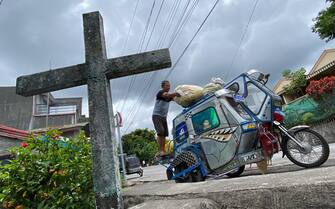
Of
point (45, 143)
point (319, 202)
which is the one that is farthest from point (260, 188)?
point (45, 143)

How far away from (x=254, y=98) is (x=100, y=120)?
2686 millimetres

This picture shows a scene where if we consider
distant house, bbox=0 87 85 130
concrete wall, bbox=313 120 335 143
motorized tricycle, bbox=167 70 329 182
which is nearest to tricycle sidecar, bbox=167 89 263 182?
motorized tricycle, bbox=167 70 329 182

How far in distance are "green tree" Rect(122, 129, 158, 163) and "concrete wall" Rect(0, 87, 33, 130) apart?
76.5 feet

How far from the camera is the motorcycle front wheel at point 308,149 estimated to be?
3.94m

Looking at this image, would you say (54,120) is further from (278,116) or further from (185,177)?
(278,116)

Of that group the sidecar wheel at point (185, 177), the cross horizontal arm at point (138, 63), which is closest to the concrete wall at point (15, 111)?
the sidecar wheel at point (185, 177)

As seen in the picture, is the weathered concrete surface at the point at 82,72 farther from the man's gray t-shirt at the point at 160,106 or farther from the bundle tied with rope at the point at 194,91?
the man's gray t-shirt at the point at 160,106

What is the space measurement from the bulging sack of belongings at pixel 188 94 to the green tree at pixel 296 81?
20.4m

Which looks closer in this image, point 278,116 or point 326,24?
point 278,116

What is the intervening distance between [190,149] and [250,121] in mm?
980

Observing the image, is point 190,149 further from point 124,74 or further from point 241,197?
point 241,197

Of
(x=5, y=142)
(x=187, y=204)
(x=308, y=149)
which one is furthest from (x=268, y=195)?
(x=5, y=142)

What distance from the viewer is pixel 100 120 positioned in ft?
9.30

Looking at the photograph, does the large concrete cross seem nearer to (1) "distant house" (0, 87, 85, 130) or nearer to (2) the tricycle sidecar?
(2) the tricycle sidecar
